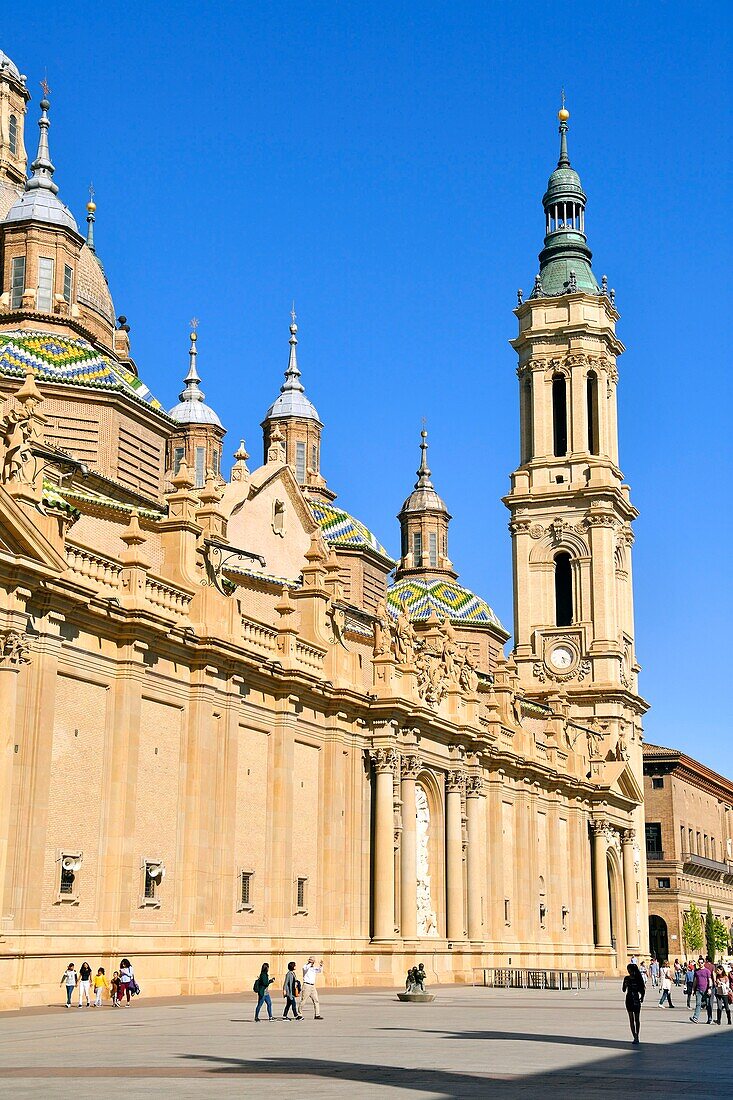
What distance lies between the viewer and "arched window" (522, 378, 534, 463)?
99.5 metres

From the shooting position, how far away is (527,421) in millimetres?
99750

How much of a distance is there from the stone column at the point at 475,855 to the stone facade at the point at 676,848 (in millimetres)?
57597

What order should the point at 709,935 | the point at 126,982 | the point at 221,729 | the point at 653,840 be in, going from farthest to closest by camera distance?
the point at 653,840
the point at 709,935
the point at 221,729
the point at 126,982

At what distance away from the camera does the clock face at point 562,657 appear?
95.1 m

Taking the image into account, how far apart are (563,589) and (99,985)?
2646 inches

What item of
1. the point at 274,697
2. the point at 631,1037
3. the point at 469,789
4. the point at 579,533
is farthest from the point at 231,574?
the point at 579,533

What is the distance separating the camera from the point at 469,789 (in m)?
61.2

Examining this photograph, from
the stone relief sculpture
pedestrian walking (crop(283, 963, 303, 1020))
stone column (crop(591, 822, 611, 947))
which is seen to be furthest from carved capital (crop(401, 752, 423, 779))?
stone column (crop(591, 822, 611, 947))

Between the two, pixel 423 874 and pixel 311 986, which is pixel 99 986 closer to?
pixel 311 986

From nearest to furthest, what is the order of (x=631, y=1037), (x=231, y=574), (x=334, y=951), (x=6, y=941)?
1. (x=631, y=1037)
2. (x=6, y=941)
3. (x=334, y=951)
4. (x=231, y=574)

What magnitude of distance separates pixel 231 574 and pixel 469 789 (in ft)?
51.5

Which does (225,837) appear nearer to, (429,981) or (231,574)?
(231,574)

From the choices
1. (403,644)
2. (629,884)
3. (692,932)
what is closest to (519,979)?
(403,644)

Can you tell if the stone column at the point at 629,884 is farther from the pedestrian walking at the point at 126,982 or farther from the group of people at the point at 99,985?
the pedestrian walking at the point at 126,982
